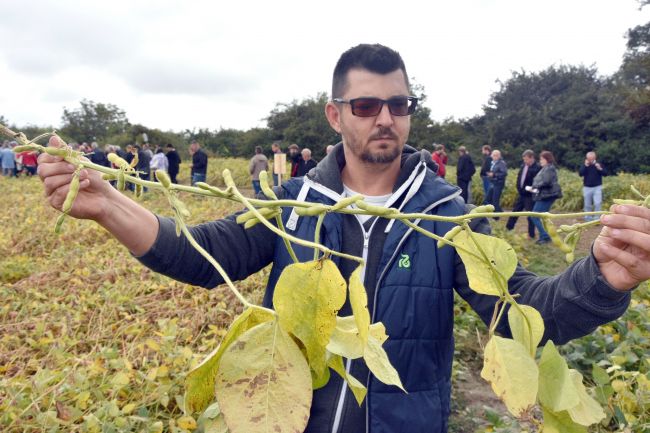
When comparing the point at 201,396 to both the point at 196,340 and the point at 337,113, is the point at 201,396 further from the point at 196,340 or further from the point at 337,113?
the point at 196,340

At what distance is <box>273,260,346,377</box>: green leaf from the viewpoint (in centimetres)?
48

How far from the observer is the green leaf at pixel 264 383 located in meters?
0.45

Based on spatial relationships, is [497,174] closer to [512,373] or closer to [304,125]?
[512,373]

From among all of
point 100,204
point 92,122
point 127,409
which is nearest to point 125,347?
point 127,409

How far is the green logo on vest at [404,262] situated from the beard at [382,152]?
0.37 meters

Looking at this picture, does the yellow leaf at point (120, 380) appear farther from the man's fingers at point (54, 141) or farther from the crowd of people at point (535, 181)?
the crowd of people at point (535, 181)

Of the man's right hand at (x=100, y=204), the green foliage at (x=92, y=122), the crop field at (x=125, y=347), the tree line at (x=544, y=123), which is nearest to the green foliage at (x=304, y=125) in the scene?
the tree line at (x=544, y=123)

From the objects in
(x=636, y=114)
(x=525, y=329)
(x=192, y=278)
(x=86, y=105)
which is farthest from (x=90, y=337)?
(x=86, y=105)

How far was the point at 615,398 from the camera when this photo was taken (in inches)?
88.2

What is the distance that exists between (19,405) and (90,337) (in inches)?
45.7

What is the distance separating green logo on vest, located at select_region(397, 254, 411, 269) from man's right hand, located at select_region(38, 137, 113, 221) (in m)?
0.91

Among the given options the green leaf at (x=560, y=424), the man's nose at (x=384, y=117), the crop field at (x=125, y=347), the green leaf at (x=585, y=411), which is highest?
the man's nose at (x=384, y=117)

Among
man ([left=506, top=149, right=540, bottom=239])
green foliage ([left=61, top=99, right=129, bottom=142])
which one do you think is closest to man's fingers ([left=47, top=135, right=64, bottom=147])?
man ([left=506, top=149, right=540, bottom=239])

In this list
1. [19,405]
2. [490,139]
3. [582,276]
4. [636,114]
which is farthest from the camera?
[490,139]
